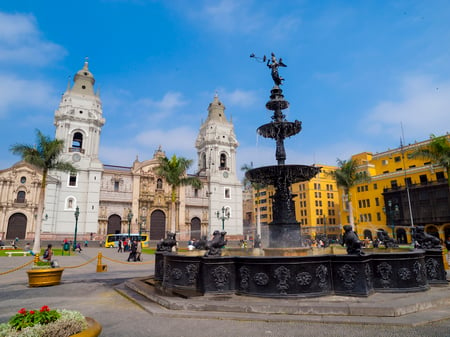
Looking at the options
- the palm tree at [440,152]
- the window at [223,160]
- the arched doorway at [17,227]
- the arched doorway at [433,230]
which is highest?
the window at [223,160]

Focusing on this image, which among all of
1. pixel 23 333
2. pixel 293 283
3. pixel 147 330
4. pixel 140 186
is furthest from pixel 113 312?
pixel 140 186

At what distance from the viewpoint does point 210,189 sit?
55156 millimetres

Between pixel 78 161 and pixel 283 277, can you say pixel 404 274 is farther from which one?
pixel 78 161

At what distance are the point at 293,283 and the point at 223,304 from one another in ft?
5.27

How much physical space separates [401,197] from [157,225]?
38695mm

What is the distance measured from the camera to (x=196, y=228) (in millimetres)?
53781

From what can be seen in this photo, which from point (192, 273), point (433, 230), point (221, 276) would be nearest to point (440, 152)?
point (433, 230)

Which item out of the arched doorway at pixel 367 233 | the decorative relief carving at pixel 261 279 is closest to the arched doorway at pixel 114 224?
the arched doorway at pixel 367 233

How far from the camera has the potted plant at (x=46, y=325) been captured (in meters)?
3.29

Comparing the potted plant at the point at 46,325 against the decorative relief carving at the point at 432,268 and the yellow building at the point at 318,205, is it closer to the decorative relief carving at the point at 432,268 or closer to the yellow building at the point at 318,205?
the decorative relief carving at the point at 432,268

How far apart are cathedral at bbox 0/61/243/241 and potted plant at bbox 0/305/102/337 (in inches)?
1423

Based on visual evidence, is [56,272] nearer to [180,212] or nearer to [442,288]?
[442,288]

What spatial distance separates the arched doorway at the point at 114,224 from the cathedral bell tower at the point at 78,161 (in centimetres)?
238

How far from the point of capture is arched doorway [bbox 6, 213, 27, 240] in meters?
41.1
